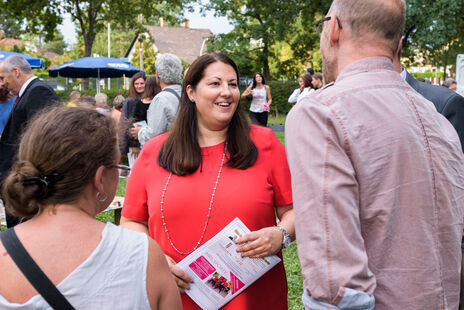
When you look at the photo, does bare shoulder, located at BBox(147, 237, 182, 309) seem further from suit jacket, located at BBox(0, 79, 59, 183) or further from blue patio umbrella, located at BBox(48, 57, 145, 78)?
blue patio umbrella, located at BBox(48, 57, 145, 78)

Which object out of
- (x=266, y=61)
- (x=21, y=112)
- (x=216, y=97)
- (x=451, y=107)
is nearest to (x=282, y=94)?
(x=266, y=61)

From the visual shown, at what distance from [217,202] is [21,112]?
3428 millimetres

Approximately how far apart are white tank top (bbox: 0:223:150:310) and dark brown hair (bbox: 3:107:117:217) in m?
0.19

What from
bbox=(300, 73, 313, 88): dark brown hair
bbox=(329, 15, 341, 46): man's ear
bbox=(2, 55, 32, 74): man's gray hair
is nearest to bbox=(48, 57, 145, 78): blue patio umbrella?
bbox=(300, 73, 313, 88): dark brown hair

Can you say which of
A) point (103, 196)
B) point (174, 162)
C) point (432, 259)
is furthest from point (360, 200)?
point (174, 162)

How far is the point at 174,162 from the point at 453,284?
137 cm

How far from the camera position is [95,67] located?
56.4 ft

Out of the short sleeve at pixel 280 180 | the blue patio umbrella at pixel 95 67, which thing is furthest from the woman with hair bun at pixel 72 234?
the blue patio umbrella at pixel 95 67

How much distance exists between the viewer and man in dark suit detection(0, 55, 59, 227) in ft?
16.3

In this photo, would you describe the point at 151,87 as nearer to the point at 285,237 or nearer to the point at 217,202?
the point at 217,202

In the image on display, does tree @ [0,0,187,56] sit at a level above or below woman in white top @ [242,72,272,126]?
above

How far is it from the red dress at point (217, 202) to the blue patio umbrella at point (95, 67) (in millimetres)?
15666

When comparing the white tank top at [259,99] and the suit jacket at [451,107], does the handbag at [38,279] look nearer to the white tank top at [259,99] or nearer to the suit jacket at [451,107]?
the suit jacket at [451,107]

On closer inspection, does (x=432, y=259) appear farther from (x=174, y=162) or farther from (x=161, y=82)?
(x=161, y=82)
